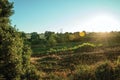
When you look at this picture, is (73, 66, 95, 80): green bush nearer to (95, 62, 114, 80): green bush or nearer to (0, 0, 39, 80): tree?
(95, 62, 114, 80): green bush

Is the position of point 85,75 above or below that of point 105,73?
below

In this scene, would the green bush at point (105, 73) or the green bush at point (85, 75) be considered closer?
the green bush at point (105, 73)

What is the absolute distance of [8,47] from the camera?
19.4 metres

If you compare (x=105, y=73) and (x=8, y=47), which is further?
(x=105, y=73)

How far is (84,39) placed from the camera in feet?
311

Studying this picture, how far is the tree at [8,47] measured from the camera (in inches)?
772

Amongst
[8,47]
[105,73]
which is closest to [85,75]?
[105,73]

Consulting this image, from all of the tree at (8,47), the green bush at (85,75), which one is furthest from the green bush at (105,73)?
the tree at (8,47)

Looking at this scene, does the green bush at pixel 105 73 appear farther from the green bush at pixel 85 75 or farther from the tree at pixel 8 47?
the tree at pixel 8 47

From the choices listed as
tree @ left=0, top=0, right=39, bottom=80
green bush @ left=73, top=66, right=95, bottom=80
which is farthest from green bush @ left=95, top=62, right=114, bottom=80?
tree @ left=0, top=0, right=39, bottom=80

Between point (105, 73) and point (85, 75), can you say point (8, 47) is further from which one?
point (105, 73)

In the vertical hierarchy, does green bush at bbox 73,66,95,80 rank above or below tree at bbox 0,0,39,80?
below

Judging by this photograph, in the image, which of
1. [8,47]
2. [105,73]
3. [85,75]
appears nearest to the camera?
[8,47]

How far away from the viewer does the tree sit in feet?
64.3
